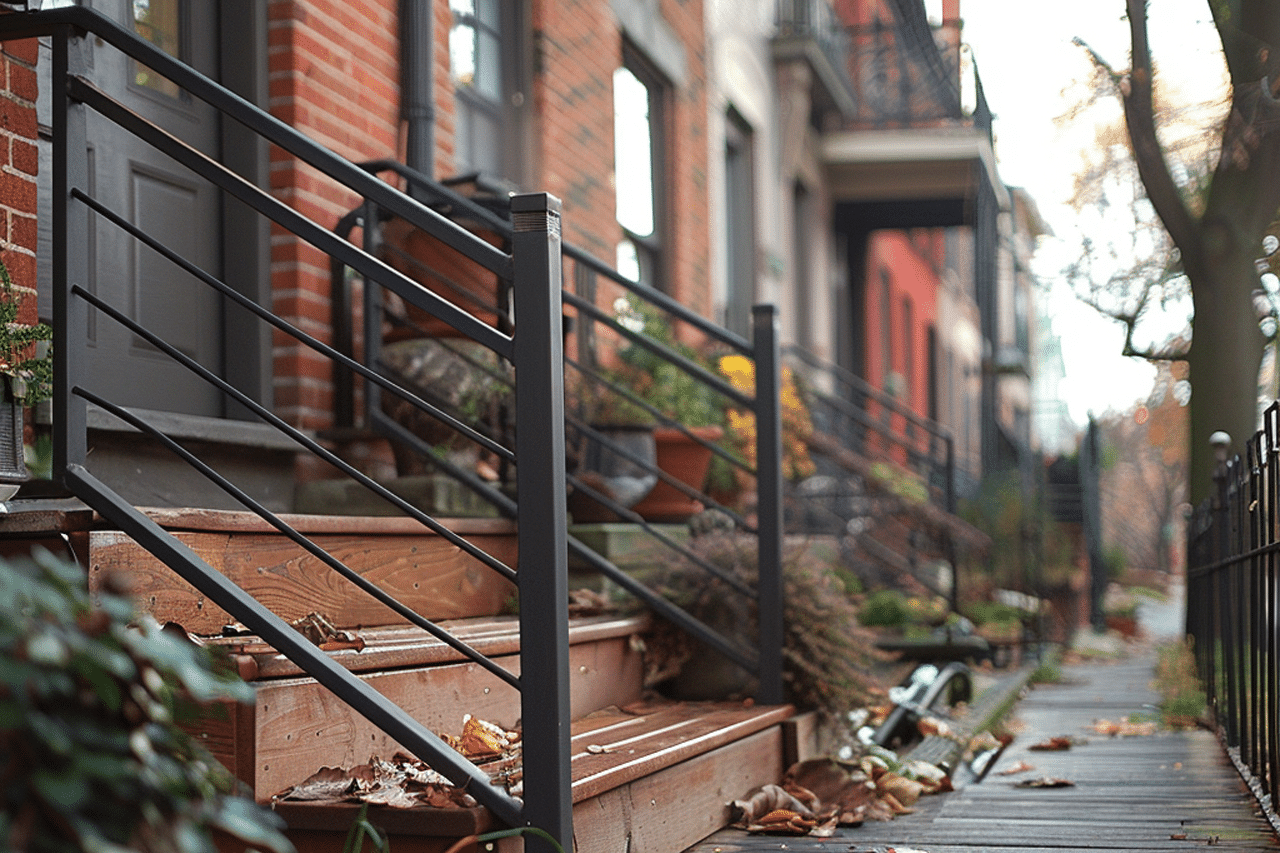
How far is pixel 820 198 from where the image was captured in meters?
13.5

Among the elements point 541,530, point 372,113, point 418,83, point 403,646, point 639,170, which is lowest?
point 403,646

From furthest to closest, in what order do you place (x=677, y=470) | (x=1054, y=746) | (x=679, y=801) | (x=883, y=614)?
1. (x=883, y=614)
2. (x=677, y=470)
3. (x=1054, y=746)
4. (x=679, y=801)

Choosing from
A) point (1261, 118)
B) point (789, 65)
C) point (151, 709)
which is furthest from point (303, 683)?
point (789, 65)

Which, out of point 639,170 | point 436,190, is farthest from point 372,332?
point 639,170

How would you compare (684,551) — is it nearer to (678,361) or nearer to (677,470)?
(678,361)

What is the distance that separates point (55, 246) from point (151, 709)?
Result: 1.85 metres

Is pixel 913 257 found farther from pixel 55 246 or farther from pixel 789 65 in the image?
pixel 55 246

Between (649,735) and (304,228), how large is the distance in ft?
5.45

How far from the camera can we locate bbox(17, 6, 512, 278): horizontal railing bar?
2654 millimetres

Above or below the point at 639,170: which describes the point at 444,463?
below

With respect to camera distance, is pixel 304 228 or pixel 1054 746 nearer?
pixel 304 228

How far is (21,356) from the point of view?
304 centimetres

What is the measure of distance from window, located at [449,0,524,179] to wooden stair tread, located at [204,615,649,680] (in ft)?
9.61

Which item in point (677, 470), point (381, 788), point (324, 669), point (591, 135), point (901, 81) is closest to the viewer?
point (324, 669)
